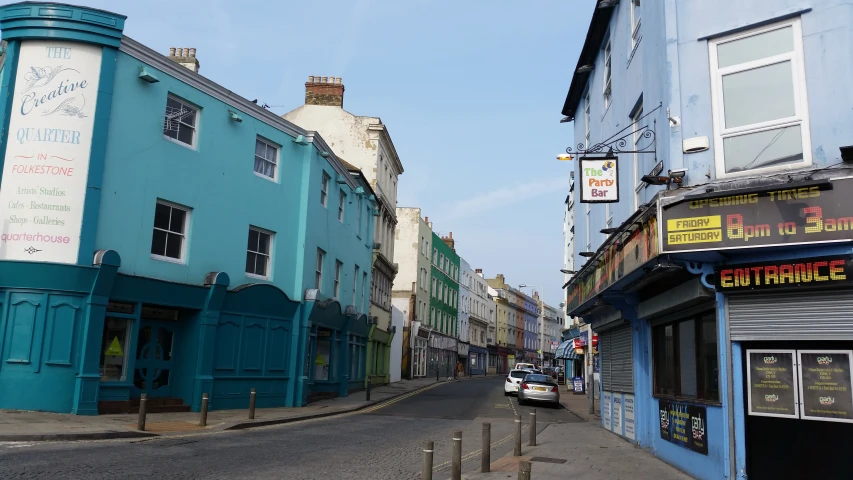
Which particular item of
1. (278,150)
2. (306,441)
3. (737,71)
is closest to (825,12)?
(737,71)

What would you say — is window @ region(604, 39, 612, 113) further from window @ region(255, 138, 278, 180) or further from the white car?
the white car

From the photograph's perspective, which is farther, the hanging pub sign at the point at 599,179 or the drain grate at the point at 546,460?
the hanging pub sign at the point at 599,179

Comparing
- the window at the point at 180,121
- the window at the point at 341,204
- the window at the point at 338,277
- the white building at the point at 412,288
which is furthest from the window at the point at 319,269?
the white building at the point at 412,288

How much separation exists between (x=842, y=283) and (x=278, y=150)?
1737cm

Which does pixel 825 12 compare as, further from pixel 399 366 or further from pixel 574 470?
pixel 399 366

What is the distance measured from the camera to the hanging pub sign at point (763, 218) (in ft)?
26.8

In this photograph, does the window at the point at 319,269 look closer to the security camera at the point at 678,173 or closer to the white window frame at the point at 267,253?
the white window frame at the point at 267,253

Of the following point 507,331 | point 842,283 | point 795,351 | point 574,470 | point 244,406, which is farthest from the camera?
point 507,331

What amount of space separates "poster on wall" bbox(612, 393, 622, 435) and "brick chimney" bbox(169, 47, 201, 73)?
19.5m

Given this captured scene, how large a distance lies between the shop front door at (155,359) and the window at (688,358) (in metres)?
12.6

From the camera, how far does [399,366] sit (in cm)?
4538

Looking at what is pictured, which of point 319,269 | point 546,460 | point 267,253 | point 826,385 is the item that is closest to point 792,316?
point 826,385

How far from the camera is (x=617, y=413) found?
16984 mm

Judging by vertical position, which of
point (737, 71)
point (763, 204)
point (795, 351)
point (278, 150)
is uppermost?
point (278, 150)
